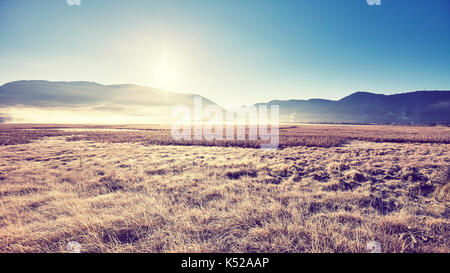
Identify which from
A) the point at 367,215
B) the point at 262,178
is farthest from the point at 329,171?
the point at 367,215

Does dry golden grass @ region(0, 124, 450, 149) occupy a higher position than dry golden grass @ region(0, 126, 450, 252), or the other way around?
dry golden grass @ region(0, 124, 450, 149)

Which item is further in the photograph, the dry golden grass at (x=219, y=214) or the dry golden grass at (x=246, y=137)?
the dry golden grass at (x=246, y=137)

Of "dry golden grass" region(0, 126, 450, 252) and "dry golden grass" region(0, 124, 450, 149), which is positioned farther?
"dry golden grass" region(0, 124, 450, 149)

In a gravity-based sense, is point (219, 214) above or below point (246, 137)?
below

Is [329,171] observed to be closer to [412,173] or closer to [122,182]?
[412,173]

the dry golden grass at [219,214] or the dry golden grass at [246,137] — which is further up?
the dry golden grass at [246,137]

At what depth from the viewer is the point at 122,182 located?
6918 millimetres

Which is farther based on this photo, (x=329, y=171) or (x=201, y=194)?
(x=329, y=171)

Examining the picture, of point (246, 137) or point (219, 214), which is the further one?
point (246, 137)

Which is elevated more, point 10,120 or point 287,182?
point 10,120
